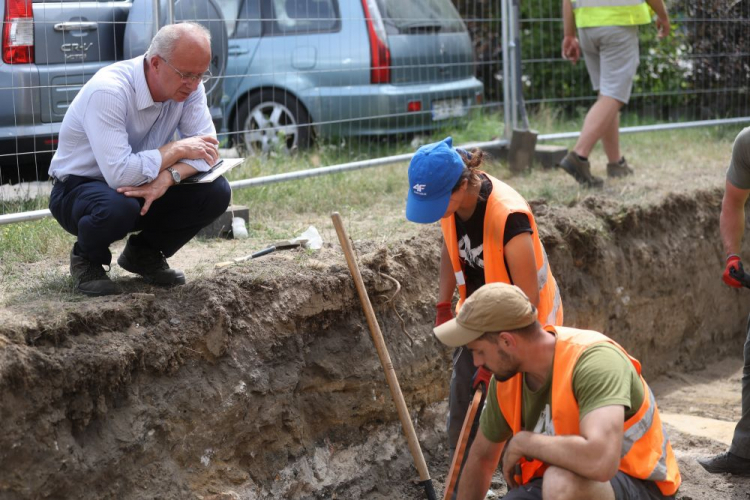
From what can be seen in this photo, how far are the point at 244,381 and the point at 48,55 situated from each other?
2.33 m

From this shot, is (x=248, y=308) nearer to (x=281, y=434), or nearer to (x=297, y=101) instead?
(x=281, y=434)

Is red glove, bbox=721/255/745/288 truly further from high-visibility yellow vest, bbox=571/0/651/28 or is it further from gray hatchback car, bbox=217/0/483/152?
gray hatchback car, bbox=217/0/483/152

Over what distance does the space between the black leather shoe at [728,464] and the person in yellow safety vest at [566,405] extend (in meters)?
1.84

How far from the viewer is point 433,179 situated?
11.8 feet

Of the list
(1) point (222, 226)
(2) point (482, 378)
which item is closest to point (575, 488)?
(2) point (482, 378)

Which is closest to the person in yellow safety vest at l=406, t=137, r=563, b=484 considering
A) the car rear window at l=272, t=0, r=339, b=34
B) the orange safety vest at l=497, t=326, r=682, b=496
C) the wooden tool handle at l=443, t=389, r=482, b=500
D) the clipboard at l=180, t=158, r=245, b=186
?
the wooden tool handle at l=443, t=389, r=482, b=500

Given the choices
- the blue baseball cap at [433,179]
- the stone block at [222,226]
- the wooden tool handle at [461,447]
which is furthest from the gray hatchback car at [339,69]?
the wooden tool handle at [461,447]

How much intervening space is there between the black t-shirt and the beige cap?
62 centimetres

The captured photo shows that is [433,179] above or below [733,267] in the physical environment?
above

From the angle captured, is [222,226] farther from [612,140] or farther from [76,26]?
[612,140]

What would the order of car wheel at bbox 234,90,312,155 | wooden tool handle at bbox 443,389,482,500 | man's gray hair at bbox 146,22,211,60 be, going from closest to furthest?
wooden tool handle at bbox 443,389,482,500 < man's gray hair at bbox 146,22,211,60 < car wheel at bbox 234,90,312,155

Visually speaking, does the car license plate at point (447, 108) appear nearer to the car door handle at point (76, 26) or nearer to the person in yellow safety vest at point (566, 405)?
the car door handle at point (76, 26)

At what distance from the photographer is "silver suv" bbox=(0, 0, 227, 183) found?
5180 millimetres

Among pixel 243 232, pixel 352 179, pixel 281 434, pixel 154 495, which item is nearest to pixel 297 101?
pixel 352 179
